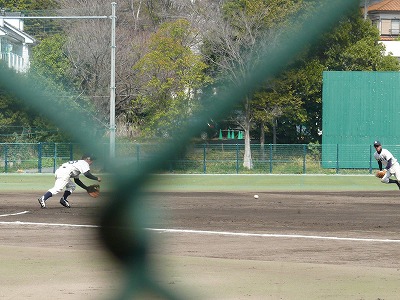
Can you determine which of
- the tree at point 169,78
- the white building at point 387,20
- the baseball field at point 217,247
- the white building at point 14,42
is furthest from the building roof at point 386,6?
the white building at point 14,42

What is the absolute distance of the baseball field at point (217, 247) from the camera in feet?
7.19

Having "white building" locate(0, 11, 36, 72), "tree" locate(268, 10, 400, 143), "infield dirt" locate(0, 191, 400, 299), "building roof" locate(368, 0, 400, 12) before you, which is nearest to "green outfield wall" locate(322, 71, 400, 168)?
"tree" locate(268, 10, 400, 143)

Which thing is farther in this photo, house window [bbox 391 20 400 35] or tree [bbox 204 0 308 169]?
house window [bbox 391 20 400 35]

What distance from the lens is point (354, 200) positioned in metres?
25.0

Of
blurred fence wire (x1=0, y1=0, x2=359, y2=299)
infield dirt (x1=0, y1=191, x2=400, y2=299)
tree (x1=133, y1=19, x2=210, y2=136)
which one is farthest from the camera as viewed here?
infield dirt (x1=0, y1=191, x2=400, y2=299)

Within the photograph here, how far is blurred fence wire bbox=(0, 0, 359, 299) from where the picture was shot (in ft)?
4.76

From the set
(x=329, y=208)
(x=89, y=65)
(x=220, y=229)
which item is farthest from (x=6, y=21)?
(x=329, y=208)

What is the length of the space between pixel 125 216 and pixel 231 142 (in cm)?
33

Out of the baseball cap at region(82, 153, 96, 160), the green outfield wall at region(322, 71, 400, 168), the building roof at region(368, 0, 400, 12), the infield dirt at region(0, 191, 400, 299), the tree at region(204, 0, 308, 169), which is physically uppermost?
the building roof at region(368, 0, 400, 12)

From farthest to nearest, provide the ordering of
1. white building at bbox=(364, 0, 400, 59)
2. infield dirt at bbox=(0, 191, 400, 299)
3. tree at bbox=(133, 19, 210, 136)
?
infield dirt at bbox=(0, 191, 400, 299)
tree at bbox=(133, 19, 210, 136)
white building at bbox=(364, 0, 400, 59)

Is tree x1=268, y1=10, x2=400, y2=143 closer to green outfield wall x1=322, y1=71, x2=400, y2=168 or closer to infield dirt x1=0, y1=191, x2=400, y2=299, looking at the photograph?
green outfield wall x1=322, y1=71, x2=400, y2=168

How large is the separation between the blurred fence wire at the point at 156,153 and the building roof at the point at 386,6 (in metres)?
0.12

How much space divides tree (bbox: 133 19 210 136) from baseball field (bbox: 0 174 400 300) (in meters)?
0.12

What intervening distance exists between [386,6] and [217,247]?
39.0 ft
